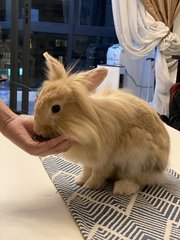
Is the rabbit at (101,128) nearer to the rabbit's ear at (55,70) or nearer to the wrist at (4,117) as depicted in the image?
the rabbit's ear at (55,70)

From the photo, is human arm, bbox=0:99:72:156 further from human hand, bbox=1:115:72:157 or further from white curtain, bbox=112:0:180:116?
white curtain, bbox=112:0:180:116

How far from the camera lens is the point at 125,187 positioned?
0.82m

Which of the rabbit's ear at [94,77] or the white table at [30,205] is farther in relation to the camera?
the rabbit's ear at [94,77]

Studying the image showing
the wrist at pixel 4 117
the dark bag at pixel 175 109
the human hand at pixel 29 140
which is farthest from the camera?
the dark bag at pixel 175 109

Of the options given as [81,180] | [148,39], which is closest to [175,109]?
[148,39]

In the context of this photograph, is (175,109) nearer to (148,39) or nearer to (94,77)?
(148,39)

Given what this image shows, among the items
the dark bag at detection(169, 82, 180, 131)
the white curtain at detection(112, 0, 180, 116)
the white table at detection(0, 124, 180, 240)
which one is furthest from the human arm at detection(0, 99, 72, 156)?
the white curtain at detection(112, 0, 180, 116)

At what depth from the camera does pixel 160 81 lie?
11.5 ft

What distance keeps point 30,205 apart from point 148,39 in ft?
9.89

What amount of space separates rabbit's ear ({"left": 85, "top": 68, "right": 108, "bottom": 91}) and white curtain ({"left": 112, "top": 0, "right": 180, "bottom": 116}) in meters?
2.76

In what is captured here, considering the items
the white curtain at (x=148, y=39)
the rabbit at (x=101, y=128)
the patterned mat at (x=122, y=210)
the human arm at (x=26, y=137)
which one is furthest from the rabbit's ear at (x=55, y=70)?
the white curtain at (x=148, y=39)

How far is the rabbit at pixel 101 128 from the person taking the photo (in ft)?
2.41

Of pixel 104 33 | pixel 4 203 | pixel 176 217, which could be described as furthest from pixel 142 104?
pixel 104 33

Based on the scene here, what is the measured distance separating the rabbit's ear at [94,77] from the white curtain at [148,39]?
109 inches
